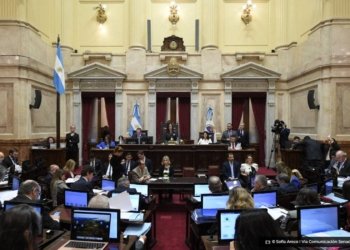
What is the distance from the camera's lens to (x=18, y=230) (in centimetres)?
218

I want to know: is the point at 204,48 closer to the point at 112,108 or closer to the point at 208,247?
the point at 112,108

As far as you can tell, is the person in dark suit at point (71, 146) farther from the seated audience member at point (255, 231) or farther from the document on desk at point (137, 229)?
the seated audience member at point (255, 231)

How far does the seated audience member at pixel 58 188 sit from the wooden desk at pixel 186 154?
4973 mm

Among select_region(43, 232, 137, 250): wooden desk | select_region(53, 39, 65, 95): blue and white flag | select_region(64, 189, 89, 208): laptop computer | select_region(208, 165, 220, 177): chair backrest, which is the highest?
select_region(53, 39, 65, 95): blue and white flag

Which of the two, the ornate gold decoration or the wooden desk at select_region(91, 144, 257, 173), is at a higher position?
the ornate gold decoration

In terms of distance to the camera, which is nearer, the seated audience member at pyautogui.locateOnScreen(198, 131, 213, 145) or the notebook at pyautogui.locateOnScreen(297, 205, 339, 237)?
the notebook at pyautogui.locateOnScreen(297, 205, 339, 237)

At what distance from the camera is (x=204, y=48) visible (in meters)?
14.4

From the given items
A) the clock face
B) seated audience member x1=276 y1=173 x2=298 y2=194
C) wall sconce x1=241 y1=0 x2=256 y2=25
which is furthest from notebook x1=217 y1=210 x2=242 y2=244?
wall sconce x1=241 y1=0 x2=256 y2=25

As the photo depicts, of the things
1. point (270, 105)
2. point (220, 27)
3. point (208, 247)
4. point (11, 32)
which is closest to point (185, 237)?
point (208, 247)

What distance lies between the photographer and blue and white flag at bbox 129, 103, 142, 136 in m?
13.4

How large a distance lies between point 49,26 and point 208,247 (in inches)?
499

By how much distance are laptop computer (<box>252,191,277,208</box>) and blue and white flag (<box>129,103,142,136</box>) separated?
29.1 ft

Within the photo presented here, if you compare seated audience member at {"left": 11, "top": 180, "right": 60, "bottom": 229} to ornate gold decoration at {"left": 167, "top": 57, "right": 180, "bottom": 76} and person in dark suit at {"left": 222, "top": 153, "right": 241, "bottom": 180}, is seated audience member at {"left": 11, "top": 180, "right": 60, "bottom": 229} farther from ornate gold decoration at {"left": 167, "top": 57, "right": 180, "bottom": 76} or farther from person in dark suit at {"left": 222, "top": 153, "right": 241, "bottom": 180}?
ornate gold decoration at {"left": 167, "top": 57, "right": 180, "bottom": 76}

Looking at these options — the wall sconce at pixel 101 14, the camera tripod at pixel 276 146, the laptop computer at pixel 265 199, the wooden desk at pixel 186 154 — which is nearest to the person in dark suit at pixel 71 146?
the wooden desk at pixel 186 154
